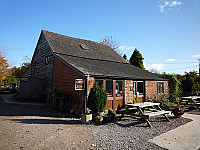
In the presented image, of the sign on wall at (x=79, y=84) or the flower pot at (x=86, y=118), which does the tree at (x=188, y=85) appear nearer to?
the sign on wall at (x=79, y=84)

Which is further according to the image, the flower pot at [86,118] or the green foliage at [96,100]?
the green foliage at [96,100]

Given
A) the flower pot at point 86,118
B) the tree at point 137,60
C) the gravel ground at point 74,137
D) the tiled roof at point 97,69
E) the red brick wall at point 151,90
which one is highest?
the tree at point 137,60

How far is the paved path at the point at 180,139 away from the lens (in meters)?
4.53

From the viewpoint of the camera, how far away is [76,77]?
372 inches

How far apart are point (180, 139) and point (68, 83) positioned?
7522mm

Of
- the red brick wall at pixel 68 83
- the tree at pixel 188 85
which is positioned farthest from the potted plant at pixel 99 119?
the tree at pixel 188 85

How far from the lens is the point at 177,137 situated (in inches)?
209

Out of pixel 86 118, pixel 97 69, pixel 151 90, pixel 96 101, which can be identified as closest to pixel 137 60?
pixel 151 90

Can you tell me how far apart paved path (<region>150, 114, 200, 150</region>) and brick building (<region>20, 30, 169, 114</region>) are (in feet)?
15.2

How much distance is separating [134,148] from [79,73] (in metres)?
5.63

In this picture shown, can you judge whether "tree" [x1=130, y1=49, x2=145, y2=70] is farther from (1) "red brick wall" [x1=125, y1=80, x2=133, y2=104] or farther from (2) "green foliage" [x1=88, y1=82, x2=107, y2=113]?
(2) "green foliage" [x1=88, y1=82, x2=107, y2=113]

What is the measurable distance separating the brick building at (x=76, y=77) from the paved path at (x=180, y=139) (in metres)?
4.62

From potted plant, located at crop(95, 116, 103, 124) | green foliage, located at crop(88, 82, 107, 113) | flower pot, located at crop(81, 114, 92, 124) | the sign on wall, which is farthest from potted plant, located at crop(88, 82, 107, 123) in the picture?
the sign on wall

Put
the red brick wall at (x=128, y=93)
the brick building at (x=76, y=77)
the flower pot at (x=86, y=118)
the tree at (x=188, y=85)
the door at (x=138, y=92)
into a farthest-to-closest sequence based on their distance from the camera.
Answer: the tree at (x=188, y=85), the door at (x=138, y=92), the red brick wall at (x=128, y=93), the brick building at (x=76, y=77), the flower pot at (x=86, y=118)
